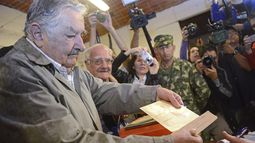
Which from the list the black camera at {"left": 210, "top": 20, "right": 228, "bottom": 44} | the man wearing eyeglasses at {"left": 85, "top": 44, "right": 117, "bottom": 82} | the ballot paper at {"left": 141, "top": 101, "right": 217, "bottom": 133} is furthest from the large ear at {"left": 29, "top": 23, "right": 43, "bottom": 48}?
the black camera at {"left": 210, "top": 20, "right": 228, "bottom": 44}

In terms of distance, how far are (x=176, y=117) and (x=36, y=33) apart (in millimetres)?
583

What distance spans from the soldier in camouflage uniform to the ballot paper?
3.93 feet

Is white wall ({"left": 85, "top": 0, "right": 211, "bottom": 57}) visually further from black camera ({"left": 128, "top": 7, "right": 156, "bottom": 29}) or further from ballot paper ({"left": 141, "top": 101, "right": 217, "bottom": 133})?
ballot paper ({"left": 141, "top": 101, "right": 217, "bottom": 133})

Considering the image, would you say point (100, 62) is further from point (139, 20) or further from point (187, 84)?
point (187, 84)

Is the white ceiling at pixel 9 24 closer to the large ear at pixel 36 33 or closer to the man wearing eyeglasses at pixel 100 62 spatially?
the man wearing eyeglasses at pixel 100 62

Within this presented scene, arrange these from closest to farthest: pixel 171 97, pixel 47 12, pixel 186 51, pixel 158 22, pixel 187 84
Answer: pixel 47 12
pixel 171 97
pixel 187 84
pixel 186 51
pixel 158 22

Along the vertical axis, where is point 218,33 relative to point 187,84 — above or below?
above

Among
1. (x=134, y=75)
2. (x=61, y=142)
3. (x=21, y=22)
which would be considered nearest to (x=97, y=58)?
(x=134, y=75)

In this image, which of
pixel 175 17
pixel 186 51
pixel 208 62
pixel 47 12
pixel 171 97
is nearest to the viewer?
pixel 47 12

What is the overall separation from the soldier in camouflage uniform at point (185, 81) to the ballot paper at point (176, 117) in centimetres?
120

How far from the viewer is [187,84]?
7.73ft

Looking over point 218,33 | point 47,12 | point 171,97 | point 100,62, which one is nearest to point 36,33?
point 47,12

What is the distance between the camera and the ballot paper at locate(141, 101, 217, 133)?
98 cm

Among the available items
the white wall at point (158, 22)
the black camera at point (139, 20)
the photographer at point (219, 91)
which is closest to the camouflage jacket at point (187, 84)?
the photographer at point (219, 91)
